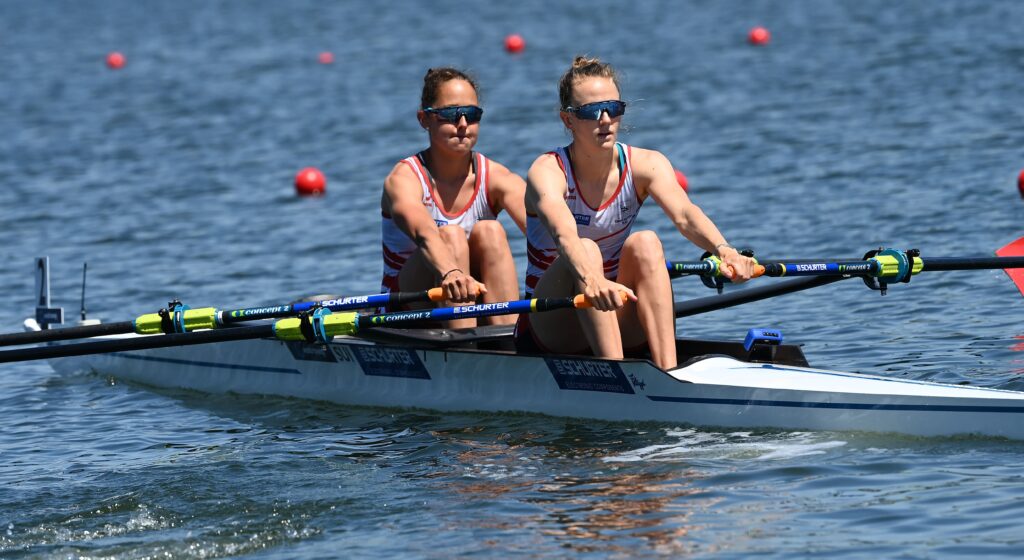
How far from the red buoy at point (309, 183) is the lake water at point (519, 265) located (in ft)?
0.64

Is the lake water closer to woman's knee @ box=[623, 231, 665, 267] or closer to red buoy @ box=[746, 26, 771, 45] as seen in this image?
red buoy @ box=[746, 26, 771, 45]

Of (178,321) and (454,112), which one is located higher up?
(454,112)

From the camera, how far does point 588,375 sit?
23.2 feet

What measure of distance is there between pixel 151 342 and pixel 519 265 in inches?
189

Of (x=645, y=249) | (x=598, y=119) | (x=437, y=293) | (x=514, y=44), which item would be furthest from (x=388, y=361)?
(x=514, y=44)

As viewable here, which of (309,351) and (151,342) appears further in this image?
(309,351)

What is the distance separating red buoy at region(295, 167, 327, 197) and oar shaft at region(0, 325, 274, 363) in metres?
8.22

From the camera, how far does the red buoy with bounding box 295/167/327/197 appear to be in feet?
51.5

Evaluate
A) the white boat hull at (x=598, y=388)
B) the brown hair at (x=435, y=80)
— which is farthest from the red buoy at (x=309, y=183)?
the brown hair at (x=435, y=80)

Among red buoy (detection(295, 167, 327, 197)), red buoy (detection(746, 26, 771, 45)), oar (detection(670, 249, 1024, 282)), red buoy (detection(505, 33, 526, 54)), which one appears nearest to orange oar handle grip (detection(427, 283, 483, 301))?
oar (detection(670, 249, 1024, 282))

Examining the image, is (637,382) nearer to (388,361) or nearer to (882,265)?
(882,265)

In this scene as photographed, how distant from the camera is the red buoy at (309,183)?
1569cm

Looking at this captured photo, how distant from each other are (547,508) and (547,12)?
31.6 m

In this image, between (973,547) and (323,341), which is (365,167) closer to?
(323,341)
